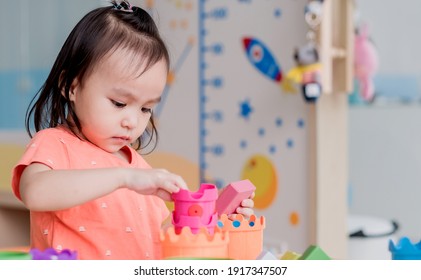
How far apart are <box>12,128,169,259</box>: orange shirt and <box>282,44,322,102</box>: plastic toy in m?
0.98

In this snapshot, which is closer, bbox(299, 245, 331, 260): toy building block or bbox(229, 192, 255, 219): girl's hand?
bbox(299, 245, 331, 260): toy building block

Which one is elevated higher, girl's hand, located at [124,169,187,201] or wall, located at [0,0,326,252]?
girl's hand, located at [124,169,187,201]

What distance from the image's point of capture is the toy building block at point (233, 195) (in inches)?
27.2

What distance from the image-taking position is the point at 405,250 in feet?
1.93

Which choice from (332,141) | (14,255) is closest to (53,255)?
(14,255)

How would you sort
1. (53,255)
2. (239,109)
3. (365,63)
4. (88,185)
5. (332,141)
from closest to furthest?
(53,255) → (88,185) → (332,141) → (239,109) → (365,63)

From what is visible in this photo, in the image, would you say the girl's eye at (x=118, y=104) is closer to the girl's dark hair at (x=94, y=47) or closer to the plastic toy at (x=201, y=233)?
the girl's dark hair at (x=94, y=47)

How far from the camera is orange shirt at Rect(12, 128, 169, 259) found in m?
0.75

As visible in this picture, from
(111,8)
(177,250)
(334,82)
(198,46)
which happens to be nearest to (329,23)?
(334,82)

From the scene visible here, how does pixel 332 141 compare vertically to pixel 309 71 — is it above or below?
below

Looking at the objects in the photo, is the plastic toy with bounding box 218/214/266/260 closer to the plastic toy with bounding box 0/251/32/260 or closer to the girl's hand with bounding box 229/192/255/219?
the girl's hand with bounding box 229/192/255/219

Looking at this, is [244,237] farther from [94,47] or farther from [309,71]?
[309,71]

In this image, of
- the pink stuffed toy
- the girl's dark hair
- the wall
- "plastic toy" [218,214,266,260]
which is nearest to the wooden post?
the wall

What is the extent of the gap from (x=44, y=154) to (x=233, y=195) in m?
0.19
